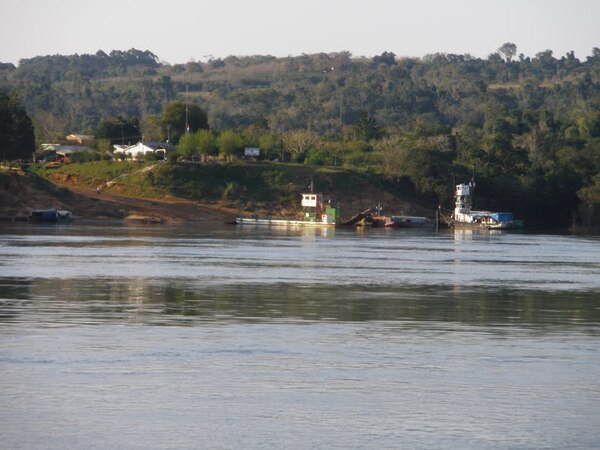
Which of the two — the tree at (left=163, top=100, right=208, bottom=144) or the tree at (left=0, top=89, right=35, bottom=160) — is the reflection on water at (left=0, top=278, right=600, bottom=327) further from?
the tree at (left=163, top=100, right=208, bottom=144)

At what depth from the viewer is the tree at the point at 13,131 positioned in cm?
12038

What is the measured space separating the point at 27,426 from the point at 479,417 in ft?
26.5

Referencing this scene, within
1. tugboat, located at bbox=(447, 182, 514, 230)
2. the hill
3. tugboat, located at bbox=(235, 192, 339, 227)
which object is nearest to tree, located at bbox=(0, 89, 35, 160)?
the hill

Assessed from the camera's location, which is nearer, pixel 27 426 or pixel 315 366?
pixel 27 426

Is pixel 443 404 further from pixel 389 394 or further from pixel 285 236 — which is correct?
pixel 285 236

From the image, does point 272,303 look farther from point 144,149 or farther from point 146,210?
point 144,149

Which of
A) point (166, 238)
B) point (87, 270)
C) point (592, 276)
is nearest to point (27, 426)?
point (87, 270)

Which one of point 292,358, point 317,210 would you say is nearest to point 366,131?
point 317,210

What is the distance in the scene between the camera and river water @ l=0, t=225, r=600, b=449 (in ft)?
70.1

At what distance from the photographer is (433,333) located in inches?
1335

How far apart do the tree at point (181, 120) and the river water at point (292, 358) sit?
115548mm

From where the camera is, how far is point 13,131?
400 ft

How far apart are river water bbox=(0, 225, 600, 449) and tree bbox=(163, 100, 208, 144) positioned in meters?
116

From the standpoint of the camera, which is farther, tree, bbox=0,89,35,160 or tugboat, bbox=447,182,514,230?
tugboat, bbox=447,182,514,230
